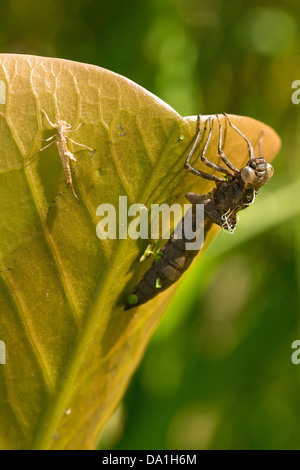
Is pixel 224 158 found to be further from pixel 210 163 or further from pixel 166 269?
pixel 166 269

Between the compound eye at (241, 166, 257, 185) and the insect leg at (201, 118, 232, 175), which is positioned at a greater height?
the insect leg at (201, 118, 232, 175)

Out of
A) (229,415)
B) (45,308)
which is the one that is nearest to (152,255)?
(45,308)

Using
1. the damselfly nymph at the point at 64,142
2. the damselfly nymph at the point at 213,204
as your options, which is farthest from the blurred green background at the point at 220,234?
the damselfly nymph at the point at 64,142

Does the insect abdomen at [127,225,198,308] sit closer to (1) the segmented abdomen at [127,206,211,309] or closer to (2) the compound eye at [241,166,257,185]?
(1) the segmented abdomen at [127,206,211,309]

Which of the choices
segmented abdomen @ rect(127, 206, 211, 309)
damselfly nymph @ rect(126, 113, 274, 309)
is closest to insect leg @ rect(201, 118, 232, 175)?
damselfly nymph @ rect(126, 113, 274, 309)

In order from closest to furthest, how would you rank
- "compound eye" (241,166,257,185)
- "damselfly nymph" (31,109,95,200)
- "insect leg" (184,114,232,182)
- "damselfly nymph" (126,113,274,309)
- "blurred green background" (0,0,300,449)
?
"damselfly nymph" (31,109,95,200) → "insect leg" (184,114,232,182) → "damselfly nymph" (126,113,274,309) → "compound eye" (241,166,257,185) → "blurred green background" (0,0,300,449)
